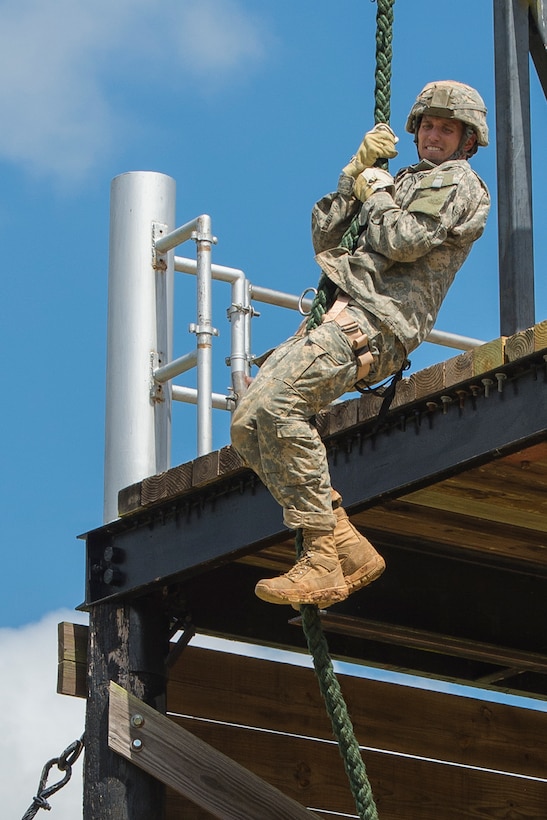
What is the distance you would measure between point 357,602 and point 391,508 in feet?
2.59

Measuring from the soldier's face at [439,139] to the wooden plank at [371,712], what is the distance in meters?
3.40

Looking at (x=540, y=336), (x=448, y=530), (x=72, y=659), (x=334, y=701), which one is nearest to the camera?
(x=334, y=701)

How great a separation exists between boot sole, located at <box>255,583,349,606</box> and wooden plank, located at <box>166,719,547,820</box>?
10.1 ft

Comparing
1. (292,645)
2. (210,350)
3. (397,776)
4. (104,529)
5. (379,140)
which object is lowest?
(397,776)

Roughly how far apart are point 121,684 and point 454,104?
3317mm

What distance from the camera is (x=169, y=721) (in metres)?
8.39

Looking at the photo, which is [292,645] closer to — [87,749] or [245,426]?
[87,749]

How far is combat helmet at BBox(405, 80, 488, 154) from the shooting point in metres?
7.02

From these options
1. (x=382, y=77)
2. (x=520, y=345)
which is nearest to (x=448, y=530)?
(x=520, y=345)

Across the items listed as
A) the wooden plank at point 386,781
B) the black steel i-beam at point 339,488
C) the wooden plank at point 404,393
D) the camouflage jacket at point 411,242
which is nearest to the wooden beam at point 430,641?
the black steel i-beam at point 339,488

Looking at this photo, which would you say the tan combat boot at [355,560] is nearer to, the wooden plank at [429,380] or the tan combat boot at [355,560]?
the tan combat boot at [355,560]

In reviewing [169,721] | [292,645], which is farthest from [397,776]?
[169,721]

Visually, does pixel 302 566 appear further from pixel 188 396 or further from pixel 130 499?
pixel 188 396

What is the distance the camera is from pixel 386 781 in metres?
9.98
